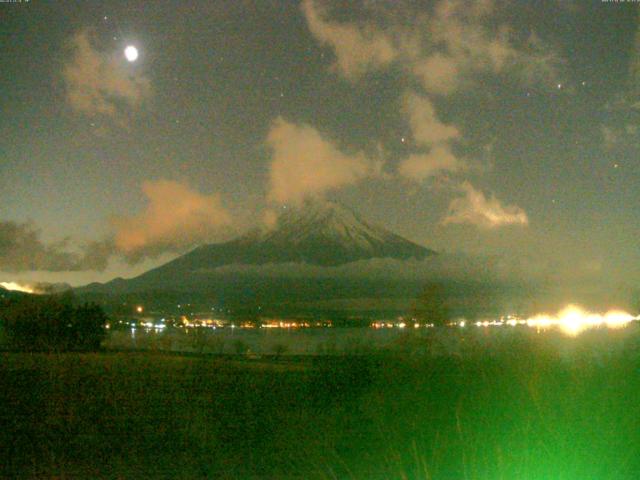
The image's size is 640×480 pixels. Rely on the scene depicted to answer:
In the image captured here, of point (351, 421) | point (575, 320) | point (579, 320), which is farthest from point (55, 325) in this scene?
point (351, 421)

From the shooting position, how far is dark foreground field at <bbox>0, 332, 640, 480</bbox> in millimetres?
11188

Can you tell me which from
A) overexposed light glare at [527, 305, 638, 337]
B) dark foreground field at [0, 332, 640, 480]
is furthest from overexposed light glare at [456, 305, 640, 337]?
dark foreground field at [0, 332, 640, 480]

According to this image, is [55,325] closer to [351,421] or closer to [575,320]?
[575,320]

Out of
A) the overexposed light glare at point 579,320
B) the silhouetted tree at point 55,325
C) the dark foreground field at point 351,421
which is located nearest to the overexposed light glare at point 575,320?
the overexposed light glare at point 579,320

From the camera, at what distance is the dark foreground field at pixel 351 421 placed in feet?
36.7

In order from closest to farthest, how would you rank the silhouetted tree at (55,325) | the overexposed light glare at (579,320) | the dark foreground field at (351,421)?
the dark foreground field at (351,421)
the overexposed light glare at (579,320)
the silhouetted tree at (55,325)

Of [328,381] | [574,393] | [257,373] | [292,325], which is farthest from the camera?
[292,325]

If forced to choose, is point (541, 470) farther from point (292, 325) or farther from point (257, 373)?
point (292, 325)

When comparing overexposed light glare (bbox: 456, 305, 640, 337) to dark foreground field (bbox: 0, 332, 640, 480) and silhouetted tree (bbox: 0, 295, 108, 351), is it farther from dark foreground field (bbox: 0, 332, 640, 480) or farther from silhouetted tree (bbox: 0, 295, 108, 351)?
silhouetted tree (bbox: 0, 295, 108, 351)

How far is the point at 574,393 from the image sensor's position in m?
17.2

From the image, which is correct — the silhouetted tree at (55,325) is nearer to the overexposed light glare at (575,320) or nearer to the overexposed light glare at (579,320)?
the overexposed light glare at (575,320)

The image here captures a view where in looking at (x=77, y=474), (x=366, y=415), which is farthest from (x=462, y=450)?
(x=77, y=474)

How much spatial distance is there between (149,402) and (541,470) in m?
9.63

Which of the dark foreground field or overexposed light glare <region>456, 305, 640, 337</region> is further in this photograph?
overexposed light glare <region>456, 305, 640, 337</region>
